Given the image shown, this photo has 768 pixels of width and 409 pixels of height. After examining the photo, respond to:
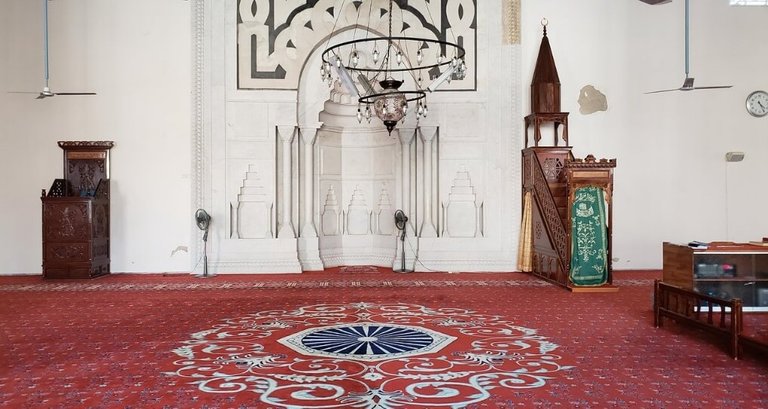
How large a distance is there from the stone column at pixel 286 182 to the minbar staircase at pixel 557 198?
11.0 ft

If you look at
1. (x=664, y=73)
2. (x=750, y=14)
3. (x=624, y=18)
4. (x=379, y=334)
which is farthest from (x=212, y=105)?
(x=750, y=14)

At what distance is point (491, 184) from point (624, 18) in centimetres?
309

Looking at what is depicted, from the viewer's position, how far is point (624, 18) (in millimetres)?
7734

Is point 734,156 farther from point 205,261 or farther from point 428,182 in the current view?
point 205,261

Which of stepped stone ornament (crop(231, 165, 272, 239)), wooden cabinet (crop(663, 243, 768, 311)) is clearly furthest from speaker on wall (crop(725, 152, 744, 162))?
stepped stone ornament (crop(231, 165, 272, 239))

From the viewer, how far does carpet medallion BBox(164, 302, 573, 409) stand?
2729 millimetres

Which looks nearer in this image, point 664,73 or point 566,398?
point 566,398

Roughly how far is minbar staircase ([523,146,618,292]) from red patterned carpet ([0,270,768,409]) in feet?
1.76

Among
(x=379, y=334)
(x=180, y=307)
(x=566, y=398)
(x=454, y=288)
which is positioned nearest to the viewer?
(x=566, y=398)

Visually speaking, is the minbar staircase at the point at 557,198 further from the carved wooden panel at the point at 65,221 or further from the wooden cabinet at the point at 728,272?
the carved wooden panel at the point at 65,221

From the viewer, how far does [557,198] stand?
717 centimetres

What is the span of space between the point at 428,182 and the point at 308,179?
1.77 meters

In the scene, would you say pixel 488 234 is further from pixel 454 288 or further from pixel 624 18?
pixel 624 18

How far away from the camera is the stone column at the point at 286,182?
7.60 m
